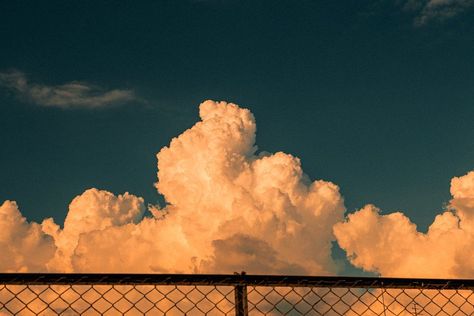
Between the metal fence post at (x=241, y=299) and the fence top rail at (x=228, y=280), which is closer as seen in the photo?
the fence top rail at (x=228, y=280)

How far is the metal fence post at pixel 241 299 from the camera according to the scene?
5051mm

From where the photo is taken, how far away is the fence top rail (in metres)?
4.67

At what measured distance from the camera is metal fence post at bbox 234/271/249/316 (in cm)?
505

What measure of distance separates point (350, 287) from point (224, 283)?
1144 mm

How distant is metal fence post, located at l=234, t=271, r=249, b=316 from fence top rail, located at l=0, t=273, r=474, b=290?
0.04 meters

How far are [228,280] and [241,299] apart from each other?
0.70ft

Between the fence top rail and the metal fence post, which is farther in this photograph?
the metal fence post

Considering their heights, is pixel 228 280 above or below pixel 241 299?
above

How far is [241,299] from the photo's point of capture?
5082 millimetres

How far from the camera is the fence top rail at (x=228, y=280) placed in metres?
4.67

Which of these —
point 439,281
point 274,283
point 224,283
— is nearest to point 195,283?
point 224,283

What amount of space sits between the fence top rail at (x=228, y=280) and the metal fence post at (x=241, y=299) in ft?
0.14

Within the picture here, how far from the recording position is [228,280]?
504cm

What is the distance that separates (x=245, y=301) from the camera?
16.6ft
